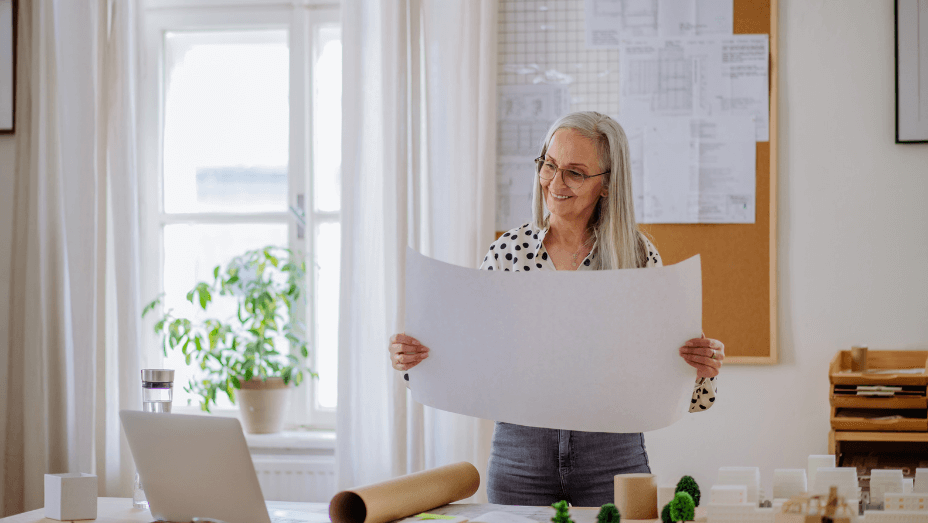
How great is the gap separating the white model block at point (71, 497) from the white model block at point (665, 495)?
947 mm

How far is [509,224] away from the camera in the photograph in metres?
2.75

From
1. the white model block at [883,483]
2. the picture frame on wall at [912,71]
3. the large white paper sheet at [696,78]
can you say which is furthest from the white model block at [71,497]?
the picture frame on wall at [912,71]

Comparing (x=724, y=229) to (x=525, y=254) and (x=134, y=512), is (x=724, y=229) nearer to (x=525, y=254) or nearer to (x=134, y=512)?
(x=525, y=254)

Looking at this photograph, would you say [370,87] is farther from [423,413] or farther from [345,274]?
[423,413]

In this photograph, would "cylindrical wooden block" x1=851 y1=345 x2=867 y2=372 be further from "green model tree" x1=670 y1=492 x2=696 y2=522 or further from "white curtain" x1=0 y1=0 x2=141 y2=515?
"white curtain" x1=0 y1=0 x2=141 y2=515

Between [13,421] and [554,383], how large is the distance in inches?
90.5

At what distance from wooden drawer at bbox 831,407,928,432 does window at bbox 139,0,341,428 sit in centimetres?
169

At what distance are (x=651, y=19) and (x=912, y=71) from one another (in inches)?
32.1

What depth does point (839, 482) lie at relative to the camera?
1213 mm

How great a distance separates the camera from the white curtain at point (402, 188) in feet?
8.71

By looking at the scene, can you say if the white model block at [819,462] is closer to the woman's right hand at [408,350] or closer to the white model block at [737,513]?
the white model block at [737,513]

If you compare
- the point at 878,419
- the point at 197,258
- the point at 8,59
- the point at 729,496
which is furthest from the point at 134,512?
the point at 8,59

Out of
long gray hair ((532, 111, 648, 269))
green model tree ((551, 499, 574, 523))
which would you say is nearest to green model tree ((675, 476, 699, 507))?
green model tree ((551, 499, 574, 523))

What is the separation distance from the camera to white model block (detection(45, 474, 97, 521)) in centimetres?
139
